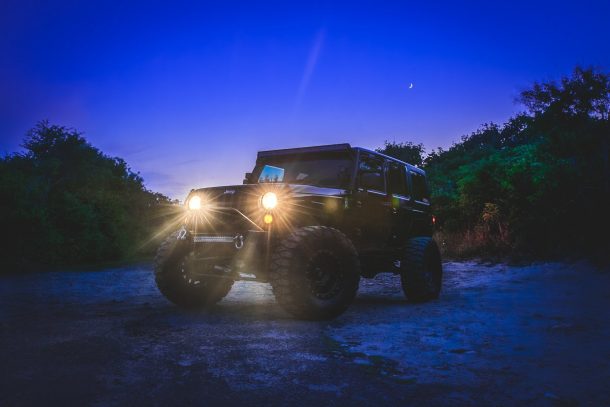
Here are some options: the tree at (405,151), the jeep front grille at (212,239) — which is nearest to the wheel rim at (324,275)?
the jeep front grille at (212,239)

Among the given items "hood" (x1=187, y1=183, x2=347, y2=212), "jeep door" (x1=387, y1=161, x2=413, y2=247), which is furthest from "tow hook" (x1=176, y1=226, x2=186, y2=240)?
"jeep door" (x1=387, y1=161, x2=413, y2=247)

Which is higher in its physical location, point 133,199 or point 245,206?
point 133,199

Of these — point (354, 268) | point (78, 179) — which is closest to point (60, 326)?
point (354, 268)

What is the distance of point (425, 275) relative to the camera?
677 centimetres

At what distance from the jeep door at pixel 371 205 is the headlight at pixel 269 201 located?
133cm

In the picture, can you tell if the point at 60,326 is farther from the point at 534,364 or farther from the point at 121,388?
the point at 534,364

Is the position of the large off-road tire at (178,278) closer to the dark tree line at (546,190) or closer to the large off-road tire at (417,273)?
the large off-road tire at (417,273)

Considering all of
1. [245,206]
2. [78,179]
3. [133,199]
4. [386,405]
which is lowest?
[386,405]

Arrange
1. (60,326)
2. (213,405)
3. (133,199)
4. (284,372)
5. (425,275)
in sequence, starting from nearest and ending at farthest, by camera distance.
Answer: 1. (213,405)
2. (284,372)
3. (60,326)
4. (425,275)
5. (133,199)

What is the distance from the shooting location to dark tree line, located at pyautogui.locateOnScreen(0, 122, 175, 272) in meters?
13.6

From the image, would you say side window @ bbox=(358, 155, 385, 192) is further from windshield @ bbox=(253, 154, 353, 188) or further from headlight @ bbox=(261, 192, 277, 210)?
headlight @ bbox=(261, 192, 277, 210)

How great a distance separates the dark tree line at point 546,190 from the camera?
32.5ft

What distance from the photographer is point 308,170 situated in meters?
6.43

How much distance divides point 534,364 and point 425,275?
139 inches
